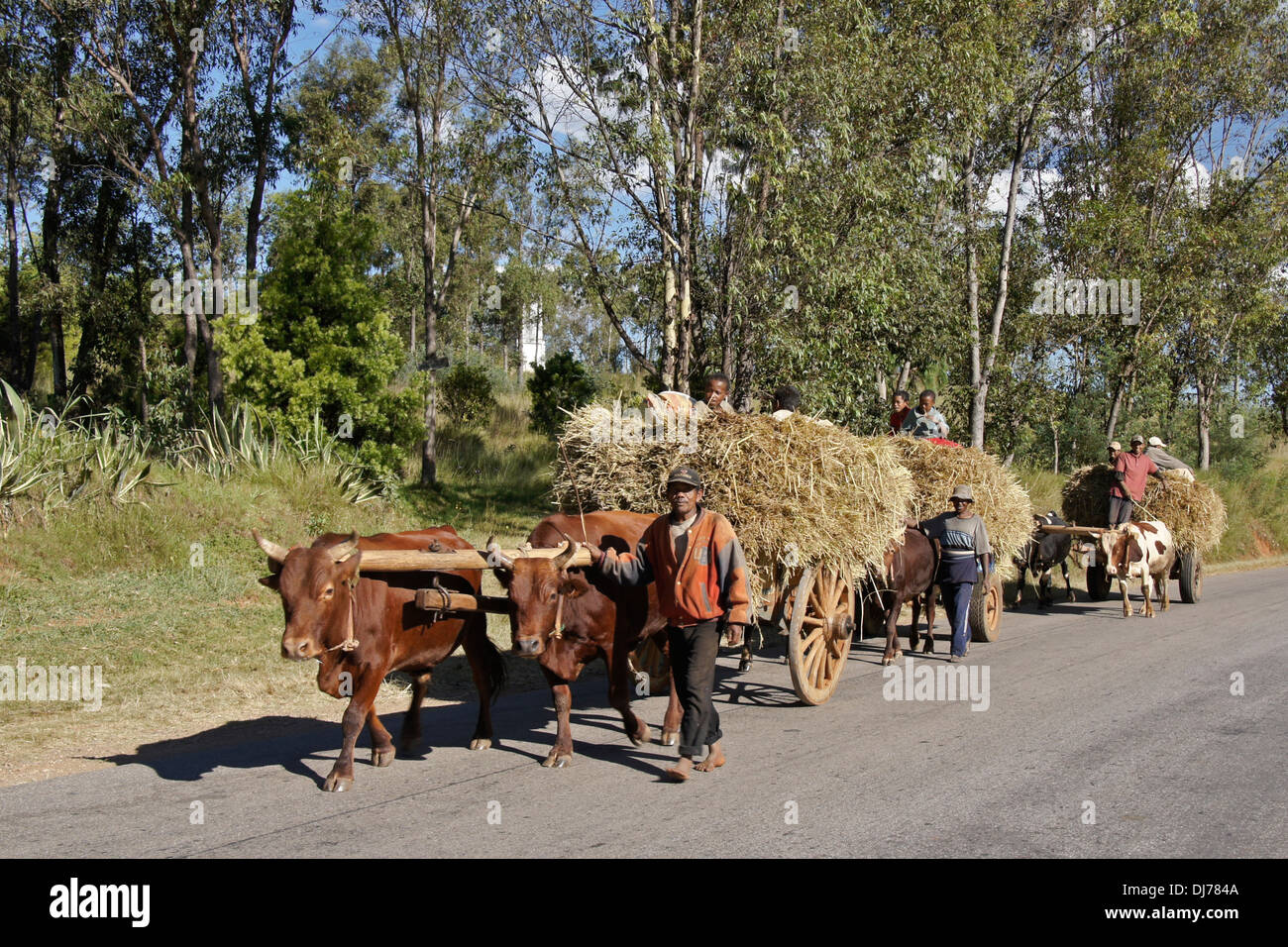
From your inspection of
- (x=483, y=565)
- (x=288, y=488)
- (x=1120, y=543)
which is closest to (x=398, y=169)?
(x=288, y=488)

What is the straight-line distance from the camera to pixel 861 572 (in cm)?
884

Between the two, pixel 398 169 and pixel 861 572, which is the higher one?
pixel 398 169

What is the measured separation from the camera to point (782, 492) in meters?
8.09

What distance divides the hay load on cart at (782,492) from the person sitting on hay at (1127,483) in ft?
26.9

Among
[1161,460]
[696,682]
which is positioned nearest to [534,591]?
[696,682]

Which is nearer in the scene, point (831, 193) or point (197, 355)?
point (831, 193)

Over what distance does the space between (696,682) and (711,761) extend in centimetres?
64

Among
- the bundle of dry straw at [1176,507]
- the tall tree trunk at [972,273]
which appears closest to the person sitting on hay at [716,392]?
the bundle of dry straw at [1176,507]

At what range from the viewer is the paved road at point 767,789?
5273 mm

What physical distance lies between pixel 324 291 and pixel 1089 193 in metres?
21.4

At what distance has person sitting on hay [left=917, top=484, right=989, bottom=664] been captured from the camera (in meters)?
11.0

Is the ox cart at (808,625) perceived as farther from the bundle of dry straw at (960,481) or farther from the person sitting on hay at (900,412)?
the person sitting on hay at (900,412)

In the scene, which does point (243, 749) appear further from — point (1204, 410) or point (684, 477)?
point (1204, 410)
